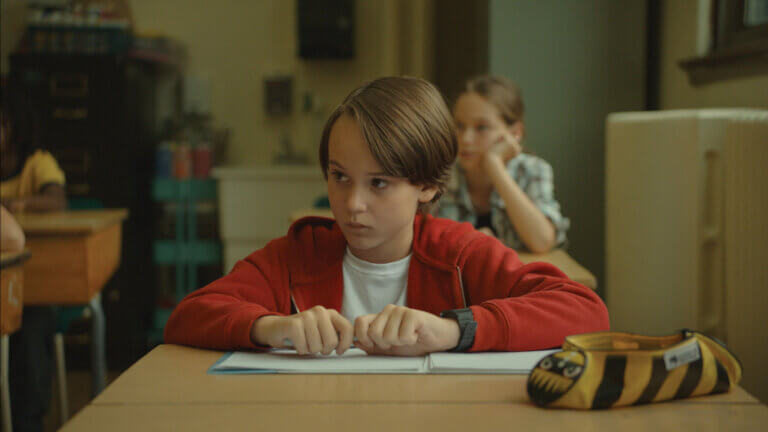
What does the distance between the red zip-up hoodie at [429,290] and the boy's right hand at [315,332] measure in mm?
54

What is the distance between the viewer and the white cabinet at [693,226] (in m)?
1.78

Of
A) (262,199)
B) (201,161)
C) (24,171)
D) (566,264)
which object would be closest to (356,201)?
(566,264)

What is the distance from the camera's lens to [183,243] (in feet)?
13.5

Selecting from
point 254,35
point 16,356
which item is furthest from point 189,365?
point 254,35

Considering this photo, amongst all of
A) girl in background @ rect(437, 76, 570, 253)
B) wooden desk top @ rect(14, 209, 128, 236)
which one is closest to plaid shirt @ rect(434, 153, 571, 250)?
girl in background @ rect(437, 76, 570, 253)

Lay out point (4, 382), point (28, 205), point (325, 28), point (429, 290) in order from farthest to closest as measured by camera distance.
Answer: point (325, 28)
point (28, 205)
point (4, 382)
point (429, 290)

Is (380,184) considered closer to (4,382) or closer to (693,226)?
(693,226)

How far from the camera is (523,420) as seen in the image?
628mm

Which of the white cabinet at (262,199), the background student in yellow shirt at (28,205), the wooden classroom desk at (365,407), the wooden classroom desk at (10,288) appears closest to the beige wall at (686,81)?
Result: the wooden classroom desk at (365,407)

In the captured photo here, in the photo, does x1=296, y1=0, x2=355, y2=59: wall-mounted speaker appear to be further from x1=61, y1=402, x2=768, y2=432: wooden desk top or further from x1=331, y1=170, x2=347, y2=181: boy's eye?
x1=61, y1=402, x2=768, y2=432: wooden desk top

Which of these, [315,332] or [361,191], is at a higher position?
[361,191]

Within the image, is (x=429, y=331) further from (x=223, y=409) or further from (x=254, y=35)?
(x=254, y=35)

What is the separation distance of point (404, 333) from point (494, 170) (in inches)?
54.9

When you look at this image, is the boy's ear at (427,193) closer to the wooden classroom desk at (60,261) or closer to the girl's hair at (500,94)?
the girl's hair at (500,94)
